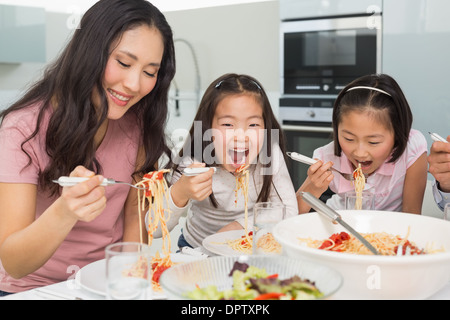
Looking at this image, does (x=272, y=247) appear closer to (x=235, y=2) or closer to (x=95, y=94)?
(x=95, y=94)

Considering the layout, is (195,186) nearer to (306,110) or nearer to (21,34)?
(306,110)

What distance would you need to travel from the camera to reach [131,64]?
4.91ft

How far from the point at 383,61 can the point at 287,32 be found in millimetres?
700

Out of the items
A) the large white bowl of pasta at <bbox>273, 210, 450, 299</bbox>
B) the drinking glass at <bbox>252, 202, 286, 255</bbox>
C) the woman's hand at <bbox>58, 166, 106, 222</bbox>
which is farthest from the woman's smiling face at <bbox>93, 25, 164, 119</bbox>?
the large white bowl of pasta at <bbox>273, 210, 450, 299</bbox>

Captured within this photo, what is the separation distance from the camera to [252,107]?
1.99 metres

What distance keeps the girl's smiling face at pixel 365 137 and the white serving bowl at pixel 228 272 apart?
3.57 ft

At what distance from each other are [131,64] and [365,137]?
96 centimetres

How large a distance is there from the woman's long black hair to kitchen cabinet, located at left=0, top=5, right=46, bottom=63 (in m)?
2.89

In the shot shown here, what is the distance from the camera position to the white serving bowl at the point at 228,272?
0.90 meters

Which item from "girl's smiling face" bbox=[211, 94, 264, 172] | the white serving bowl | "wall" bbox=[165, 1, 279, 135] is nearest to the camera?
the white serving bowl

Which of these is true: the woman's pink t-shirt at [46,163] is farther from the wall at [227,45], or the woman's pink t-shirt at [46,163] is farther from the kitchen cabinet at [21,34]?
the kitchen cabinet at [21,34]

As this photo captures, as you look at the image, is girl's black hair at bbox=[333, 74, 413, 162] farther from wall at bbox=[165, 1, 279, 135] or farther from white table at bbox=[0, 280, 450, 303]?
wall at bbox=[165, 1, 279, 135]

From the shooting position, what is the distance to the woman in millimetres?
1403

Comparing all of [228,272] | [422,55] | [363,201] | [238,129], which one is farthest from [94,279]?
[422,55]
